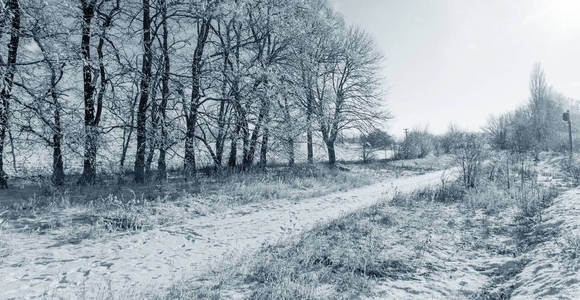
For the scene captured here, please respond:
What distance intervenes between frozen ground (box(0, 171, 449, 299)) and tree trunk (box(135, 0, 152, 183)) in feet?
12.6

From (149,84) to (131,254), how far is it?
632 centimetres

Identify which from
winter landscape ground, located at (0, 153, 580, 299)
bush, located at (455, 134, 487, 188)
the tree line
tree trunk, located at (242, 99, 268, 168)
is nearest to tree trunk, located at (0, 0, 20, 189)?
the tree line

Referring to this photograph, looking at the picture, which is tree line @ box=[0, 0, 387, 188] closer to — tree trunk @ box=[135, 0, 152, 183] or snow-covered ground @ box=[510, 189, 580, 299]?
tree trunk @ box=[135, 0, 152, 183]

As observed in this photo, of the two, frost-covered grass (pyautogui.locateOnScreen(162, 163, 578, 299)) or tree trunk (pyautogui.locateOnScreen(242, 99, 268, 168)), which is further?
tree trunk (pyautogui.locateOnScreen(242, 99, 268, 168))

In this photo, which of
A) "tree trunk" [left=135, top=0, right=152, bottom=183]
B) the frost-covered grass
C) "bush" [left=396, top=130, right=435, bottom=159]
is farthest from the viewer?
"bush" [left=396, top=130, right=435, bottom=159]

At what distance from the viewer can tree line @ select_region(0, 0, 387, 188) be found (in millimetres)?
8344

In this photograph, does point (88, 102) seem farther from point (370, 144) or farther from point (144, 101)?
point (370, 144)

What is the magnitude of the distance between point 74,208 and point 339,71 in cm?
1772

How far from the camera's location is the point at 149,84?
9930mm

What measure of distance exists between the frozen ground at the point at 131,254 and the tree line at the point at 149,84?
318 centimetres

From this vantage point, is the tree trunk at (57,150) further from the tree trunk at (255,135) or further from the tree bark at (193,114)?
the tree trunk at (255,135)

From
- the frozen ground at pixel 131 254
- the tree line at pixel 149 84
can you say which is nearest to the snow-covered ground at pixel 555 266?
the frozen ground at pixel 131 254

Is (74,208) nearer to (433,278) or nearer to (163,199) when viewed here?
(163,199)

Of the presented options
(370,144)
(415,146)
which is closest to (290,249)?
(370,144)
